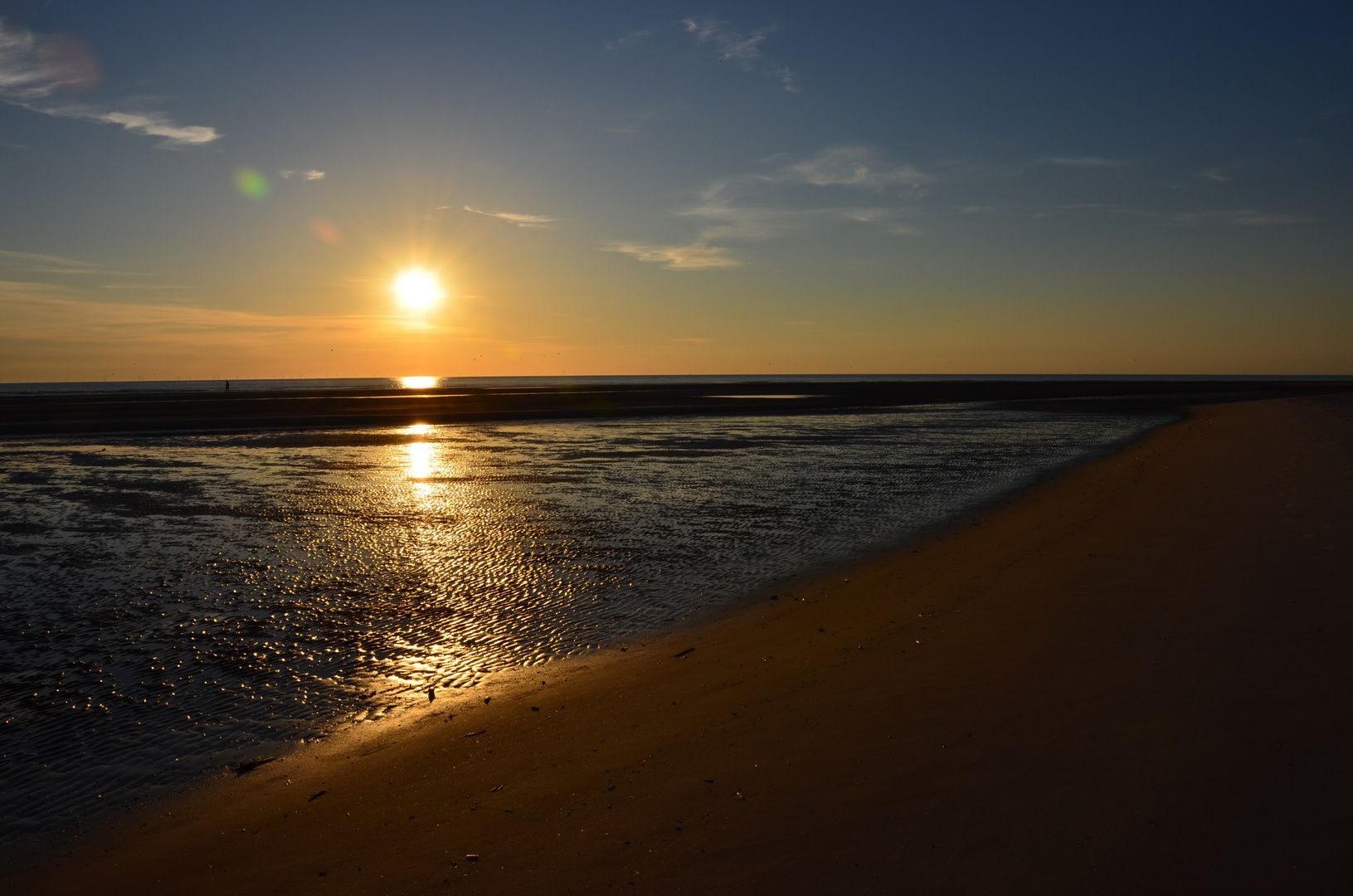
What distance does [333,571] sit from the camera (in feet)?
38.1

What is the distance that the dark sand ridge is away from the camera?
414 centimetres

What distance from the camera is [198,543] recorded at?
1331cm

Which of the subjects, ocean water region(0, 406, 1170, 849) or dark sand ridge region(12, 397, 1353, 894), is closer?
dark sand ridge region(12, 397, 1353, 894)

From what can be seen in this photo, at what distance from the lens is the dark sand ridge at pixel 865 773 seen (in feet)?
13.6

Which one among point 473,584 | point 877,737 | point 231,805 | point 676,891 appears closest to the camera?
point 676,891

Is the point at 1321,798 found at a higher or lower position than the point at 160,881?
higher

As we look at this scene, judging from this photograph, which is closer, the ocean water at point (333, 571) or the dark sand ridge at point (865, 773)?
the dark sand ridge at point (865, 773)

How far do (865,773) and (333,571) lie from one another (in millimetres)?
9313

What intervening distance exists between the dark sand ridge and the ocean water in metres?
1.09

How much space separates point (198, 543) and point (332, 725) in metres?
8.82

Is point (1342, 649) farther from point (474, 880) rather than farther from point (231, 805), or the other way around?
point (231, 805)

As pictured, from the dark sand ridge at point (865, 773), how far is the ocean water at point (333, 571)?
1.09 meters

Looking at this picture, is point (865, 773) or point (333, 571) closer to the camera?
point (865, 773)

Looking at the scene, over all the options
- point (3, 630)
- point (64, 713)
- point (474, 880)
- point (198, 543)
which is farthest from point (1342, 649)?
point (198, 543)
